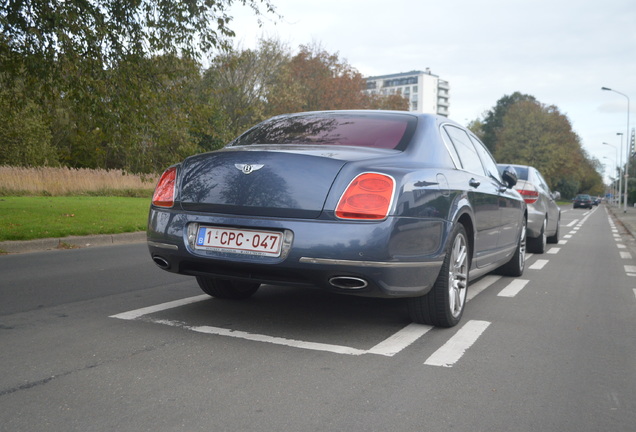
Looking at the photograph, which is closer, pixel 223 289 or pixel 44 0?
pixel 223 289

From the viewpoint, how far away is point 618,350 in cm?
434

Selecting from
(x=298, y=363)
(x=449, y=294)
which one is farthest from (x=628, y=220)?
(x=298, y=363)

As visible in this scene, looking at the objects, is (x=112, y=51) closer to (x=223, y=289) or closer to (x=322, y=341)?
(x=223, y=289)

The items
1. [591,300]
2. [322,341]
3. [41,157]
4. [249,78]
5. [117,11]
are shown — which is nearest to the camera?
[322,341]

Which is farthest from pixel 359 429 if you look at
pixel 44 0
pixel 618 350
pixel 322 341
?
pixel 44 0

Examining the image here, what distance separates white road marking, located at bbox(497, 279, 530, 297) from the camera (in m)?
6.57

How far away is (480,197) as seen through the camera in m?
5.46

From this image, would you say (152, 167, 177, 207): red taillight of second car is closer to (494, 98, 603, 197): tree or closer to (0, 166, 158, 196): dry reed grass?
(0, 166, 158, 196): dry reed grass

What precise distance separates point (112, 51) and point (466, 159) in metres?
7.91

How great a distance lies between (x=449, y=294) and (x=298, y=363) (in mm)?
1438

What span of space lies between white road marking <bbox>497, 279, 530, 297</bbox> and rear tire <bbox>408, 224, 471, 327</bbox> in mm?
1716

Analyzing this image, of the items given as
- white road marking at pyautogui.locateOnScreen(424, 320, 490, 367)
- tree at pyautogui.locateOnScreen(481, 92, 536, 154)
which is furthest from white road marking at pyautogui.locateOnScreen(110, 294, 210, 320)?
tree at pyautogui.locateOnScreen(481, 92, 536, 154)

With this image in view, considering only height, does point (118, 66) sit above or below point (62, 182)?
above

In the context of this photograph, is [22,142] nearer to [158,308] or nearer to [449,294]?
[158,308]
